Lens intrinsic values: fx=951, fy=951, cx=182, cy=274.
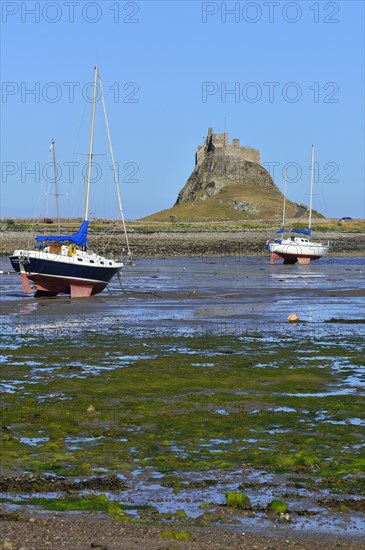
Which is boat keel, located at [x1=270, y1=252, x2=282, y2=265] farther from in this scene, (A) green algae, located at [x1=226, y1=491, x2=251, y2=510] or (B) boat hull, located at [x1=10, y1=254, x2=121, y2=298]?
(A) green algae, located at [x1=226, y1=491, x2=251, y2=510]

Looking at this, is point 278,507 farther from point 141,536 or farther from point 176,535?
point 141,536

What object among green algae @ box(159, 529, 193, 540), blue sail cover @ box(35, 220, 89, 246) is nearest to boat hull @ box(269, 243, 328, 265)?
blue sail cover @ box(35, 220, 89, 246)

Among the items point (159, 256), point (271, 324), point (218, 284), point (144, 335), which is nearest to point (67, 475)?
point (144, 335)

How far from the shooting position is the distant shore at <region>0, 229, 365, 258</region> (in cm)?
8569

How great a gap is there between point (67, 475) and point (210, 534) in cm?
266

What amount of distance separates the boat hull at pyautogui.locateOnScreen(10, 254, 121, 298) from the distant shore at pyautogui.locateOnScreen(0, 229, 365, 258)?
111 feet

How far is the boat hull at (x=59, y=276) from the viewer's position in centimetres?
3738

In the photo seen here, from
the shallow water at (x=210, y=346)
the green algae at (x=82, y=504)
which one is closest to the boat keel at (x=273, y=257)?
the shallow water at (x=210, y=346)

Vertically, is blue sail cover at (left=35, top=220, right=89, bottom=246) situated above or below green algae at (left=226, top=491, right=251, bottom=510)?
above

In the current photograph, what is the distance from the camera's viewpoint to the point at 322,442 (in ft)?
40.6

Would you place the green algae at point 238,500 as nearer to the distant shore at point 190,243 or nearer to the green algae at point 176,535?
the green algae at point 176,535

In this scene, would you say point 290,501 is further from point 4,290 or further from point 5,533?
point 4,290

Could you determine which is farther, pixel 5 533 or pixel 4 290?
pixel 4 290

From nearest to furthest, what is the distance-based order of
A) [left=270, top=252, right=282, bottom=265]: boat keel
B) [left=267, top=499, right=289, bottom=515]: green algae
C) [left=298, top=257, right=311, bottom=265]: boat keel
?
[left=267, top=499, right=289, bottom=515]: green algae < [left=270, top=252, right=282, bottom=265]: boat keel < [left=298, top=257, right=311, bottom=265]: boat keel
